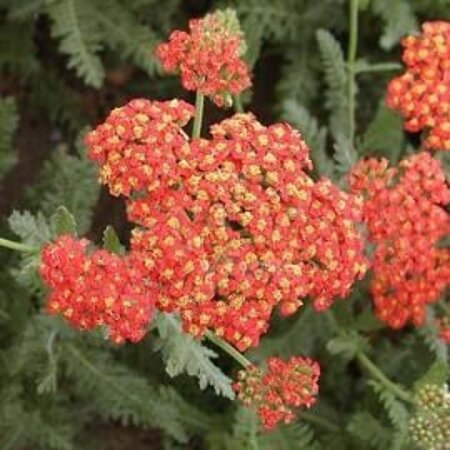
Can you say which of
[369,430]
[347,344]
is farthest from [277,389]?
[369,430]

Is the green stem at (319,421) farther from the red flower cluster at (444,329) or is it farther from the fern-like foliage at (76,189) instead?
the fern-like foliage at (76,189)

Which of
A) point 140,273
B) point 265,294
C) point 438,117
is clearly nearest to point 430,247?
point 438,117

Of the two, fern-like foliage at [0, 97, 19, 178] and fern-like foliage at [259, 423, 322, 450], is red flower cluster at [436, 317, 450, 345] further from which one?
fern-like foliage at [0, 97, 19, 178]

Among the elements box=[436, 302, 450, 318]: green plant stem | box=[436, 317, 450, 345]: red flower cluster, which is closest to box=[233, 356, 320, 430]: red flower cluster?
box=[436, 317, 450, 345]: red flower cluster

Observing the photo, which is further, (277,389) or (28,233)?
(28,233)

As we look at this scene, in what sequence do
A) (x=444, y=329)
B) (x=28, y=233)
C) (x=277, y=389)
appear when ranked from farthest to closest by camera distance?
(x=444, y=329) < (x=28, y=233) < (x=277, y=389)

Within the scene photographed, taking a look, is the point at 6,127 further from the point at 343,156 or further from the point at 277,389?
the point at 277,389

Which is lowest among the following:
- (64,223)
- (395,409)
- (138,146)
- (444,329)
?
(395,409)
